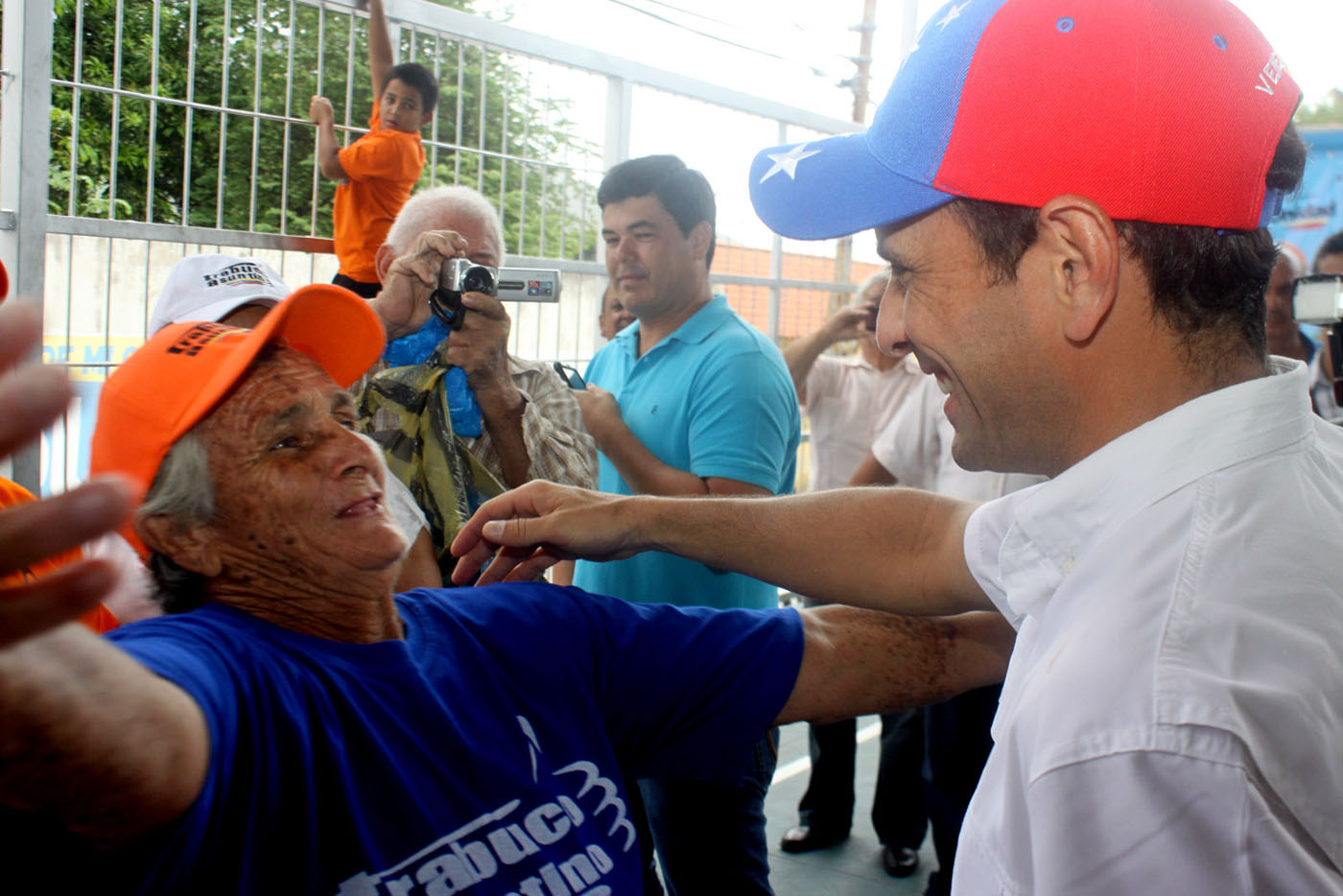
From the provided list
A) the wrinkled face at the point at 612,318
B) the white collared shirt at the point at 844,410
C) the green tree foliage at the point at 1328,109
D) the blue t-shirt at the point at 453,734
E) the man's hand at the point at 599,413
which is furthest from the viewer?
the green tree foliage at the point at 1328,109

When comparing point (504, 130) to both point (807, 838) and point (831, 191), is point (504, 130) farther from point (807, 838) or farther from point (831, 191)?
point (831, 191)

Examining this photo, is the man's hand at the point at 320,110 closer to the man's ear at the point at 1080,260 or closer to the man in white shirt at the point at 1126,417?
the man in white shirt at the point at 1126,417

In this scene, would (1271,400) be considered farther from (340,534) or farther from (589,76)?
(589,76)

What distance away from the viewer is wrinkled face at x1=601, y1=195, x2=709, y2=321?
3180 mm

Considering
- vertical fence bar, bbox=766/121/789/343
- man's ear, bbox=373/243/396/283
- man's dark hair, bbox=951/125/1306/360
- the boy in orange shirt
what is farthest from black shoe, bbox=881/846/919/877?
vertical fence bar, bbox=766/121/789/343

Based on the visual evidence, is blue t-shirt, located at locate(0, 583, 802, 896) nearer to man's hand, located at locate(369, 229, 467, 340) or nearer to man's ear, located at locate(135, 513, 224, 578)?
man's ear, located at locate(135, 513, 224, 578)

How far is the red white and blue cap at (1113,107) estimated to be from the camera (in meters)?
0.98

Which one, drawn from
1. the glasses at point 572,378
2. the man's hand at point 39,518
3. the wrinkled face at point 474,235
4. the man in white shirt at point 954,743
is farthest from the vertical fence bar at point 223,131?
the man's hand at point 39,518

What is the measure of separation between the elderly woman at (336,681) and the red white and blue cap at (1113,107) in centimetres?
94

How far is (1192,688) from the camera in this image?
0.79 m

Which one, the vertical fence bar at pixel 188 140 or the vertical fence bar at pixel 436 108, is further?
the vertical fence bar at pixel 436 108

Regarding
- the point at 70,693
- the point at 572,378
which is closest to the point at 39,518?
the point at 70,693

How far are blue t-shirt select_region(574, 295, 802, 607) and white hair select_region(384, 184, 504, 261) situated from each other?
0.62 metres

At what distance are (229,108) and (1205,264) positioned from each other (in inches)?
136
